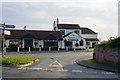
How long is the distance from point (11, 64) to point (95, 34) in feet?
131

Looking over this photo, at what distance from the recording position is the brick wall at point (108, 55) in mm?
11059

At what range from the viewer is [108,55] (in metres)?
11.8

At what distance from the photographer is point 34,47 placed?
3161 centimetres

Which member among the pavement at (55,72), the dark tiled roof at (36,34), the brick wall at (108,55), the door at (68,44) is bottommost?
the pavement at (55,72)

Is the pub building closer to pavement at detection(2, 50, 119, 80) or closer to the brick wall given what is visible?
the brick wall

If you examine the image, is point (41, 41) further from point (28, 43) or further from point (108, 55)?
point (108, 55)

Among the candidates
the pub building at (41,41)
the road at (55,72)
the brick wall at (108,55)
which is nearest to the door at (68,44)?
the pub building at (41,41)

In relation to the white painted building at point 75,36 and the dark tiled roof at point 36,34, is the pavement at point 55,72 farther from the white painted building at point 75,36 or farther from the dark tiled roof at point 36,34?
the white painted building at point 75,36

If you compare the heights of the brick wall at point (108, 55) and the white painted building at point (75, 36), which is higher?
the white painted building at point (75, 36)

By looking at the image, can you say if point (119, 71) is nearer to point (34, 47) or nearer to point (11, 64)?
point (11, 64)

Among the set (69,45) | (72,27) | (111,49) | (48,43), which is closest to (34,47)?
(48,43)

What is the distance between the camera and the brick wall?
36.3ft

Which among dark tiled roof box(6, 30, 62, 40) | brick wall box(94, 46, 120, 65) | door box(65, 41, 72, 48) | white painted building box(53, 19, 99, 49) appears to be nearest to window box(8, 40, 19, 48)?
dark tiled roof box(6, 30, 62, 40)

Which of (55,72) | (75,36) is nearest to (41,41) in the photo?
(75,36)
